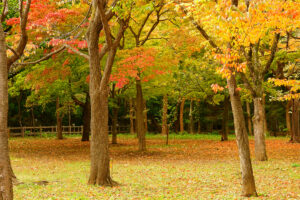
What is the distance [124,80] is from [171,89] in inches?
351

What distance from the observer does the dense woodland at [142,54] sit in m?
7.00

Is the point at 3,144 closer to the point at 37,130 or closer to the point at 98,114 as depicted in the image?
the point at 98,114

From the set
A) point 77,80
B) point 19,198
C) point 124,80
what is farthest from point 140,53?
point 19,198

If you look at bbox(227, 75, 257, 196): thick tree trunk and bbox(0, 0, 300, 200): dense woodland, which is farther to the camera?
bbox(227, 75, 257, 196): thick tree trunk

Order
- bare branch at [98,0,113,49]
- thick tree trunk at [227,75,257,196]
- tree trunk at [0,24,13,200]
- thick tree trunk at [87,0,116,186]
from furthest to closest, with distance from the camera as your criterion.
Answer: thick tree trunk at [87,0,116,186] < bare branch at [98,0,113,49] < thick tree trunk at [227,75,257,196] < tree trunk at [0,24,13,200]

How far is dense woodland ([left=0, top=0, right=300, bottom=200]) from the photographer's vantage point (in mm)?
7004

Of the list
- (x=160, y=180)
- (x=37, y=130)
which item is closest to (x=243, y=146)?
(x=160, y=180)

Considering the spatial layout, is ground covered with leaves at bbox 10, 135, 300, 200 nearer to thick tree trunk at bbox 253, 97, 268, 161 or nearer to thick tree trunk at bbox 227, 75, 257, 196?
thick tree trunk at bbox 227, 75, 257, 196

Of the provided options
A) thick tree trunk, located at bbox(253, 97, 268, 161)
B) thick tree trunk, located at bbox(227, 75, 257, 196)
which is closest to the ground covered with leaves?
thick tree trunk, located at bbox(227, 75, 257, 196)

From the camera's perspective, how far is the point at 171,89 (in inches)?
931

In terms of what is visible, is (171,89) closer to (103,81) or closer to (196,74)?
(196,74)

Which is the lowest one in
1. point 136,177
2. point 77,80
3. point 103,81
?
point 136,177

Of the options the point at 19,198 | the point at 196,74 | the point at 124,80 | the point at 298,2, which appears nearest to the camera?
the point at 19,198

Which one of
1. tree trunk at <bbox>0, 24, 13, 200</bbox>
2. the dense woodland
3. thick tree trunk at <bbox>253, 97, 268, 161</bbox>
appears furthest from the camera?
thick tree trunk at <bbox>253, 97, 268, 161</bbox>
